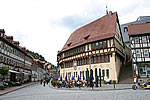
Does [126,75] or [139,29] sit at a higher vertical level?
[139,29]

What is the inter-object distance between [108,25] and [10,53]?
76.2ft

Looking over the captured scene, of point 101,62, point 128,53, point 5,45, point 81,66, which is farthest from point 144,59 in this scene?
point 5,45

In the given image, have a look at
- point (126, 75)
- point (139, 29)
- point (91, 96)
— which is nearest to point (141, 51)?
point (139, 29)

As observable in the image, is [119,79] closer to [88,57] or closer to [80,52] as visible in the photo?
[88,57]

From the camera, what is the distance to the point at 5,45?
A: 3300 centimetres

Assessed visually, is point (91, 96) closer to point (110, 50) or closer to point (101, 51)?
point (110, 50)

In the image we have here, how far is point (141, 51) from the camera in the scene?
1224 inches

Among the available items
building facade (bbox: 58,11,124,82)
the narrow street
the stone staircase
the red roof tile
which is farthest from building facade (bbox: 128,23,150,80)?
the narrow street

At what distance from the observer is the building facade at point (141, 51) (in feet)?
100

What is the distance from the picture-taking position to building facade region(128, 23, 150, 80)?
100 feet

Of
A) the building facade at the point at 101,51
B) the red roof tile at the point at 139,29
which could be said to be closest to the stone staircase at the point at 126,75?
the building facade at the point at 101,51

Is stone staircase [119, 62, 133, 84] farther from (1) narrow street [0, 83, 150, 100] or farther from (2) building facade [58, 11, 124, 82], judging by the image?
(1) narrow street [0, 83, 150, 100]

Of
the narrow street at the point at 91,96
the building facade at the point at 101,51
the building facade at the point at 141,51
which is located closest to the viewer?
the narrow street at the point at 91,96

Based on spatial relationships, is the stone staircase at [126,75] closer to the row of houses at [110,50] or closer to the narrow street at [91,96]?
the row of houses at [110,50]
